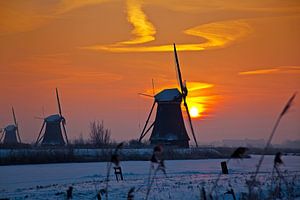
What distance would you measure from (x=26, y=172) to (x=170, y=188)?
16828mm

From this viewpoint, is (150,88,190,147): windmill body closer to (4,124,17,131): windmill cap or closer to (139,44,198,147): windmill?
(139,44,198,147): windmill

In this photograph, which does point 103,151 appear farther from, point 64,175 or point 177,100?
point 64,175

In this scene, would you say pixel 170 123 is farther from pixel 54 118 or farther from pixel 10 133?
pixel 10 133

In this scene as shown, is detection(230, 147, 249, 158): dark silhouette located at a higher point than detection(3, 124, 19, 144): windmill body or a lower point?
lower

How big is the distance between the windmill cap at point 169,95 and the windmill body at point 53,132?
2131cm

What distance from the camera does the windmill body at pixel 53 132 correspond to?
69.7 meters

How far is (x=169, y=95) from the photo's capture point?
52.8m

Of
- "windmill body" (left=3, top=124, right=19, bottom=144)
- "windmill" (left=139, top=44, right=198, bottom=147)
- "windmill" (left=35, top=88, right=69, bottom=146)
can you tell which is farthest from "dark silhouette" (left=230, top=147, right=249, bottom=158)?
"windmill body" (left=3, top=124, right=19, bottom=144)

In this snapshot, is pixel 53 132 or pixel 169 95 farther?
pixel 53 132

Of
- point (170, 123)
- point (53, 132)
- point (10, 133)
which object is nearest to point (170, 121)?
point (170, 123)

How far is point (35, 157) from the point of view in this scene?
127 feet

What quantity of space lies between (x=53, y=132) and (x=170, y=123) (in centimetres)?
2354

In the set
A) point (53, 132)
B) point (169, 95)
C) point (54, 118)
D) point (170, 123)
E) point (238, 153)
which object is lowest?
point (238, 153)

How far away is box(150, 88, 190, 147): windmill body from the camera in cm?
5188
